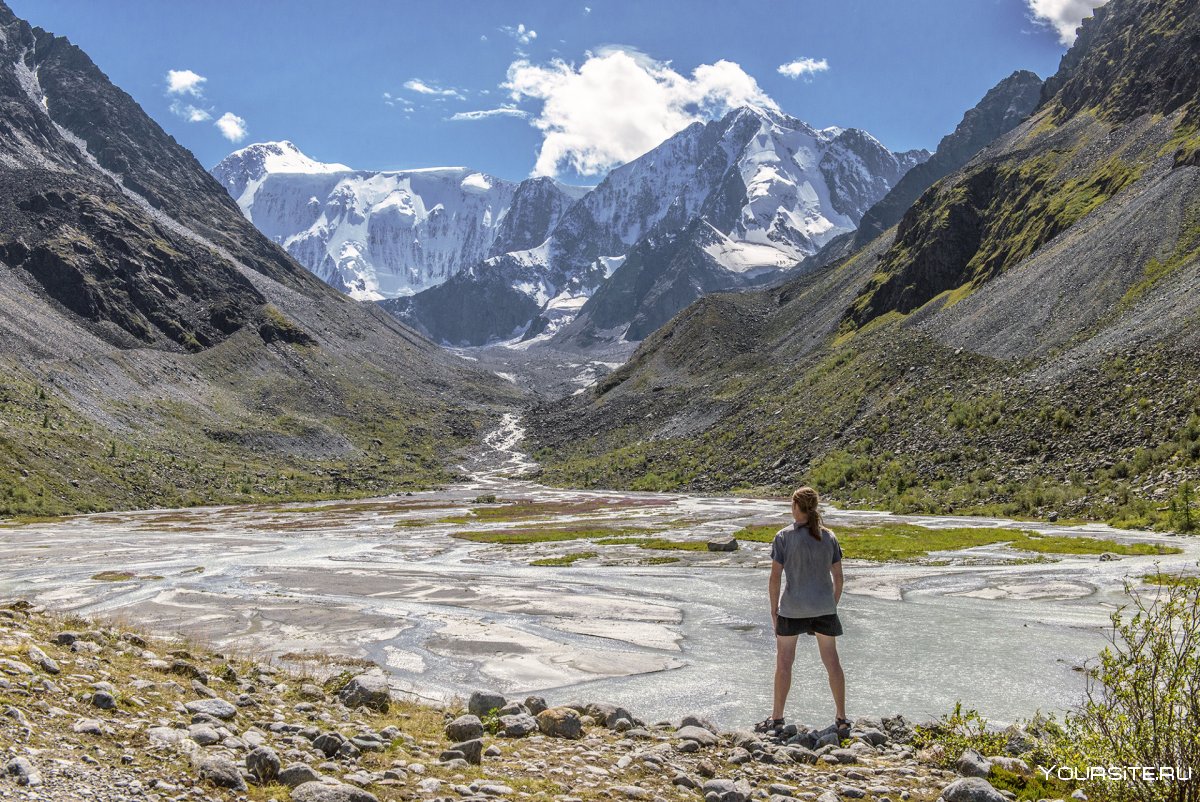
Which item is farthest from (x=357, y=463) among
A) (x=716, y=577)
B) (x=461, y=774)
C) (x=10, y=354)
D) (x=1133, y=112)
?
(x=461, y=774)

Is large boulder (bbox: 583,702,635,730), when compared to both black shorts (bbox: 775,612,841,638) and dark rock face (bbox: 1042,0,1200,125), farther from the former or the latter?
dark rock face (bbox: 1042,0,1200,125)

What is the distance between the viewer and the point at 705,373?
197250mm

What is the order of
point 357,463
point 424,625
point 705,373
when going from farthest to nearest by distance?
point 705,373 → point 357,463 → point 424,625

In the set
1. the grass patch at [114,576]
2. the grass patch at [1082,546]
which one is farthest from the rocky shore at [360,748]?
the grass patch at [1082,546]

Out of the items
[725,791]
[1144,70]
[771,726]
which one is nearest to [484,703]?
[771,726]

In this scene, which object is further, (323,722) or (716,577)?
(716,577)

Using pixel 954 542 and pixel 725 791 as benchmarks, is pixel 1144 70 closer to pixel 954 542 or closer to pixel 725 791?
pixel 954 542

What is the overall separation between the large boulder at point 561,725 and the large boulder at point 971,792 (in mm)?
6121

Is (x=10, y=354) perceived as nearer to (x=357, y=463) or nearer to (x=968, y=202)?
(x=357, y=463)

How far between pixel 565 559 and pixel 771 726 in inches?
1454

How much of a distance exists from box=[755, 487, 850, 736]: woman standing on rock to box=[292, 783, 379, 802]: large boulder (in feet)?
25.2

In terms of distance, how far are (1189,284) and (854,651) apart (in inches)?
3057

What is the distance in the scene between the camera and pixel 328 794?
934 centimetres

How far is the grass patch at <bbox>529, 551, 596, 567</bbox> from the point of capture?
49.1 meters
